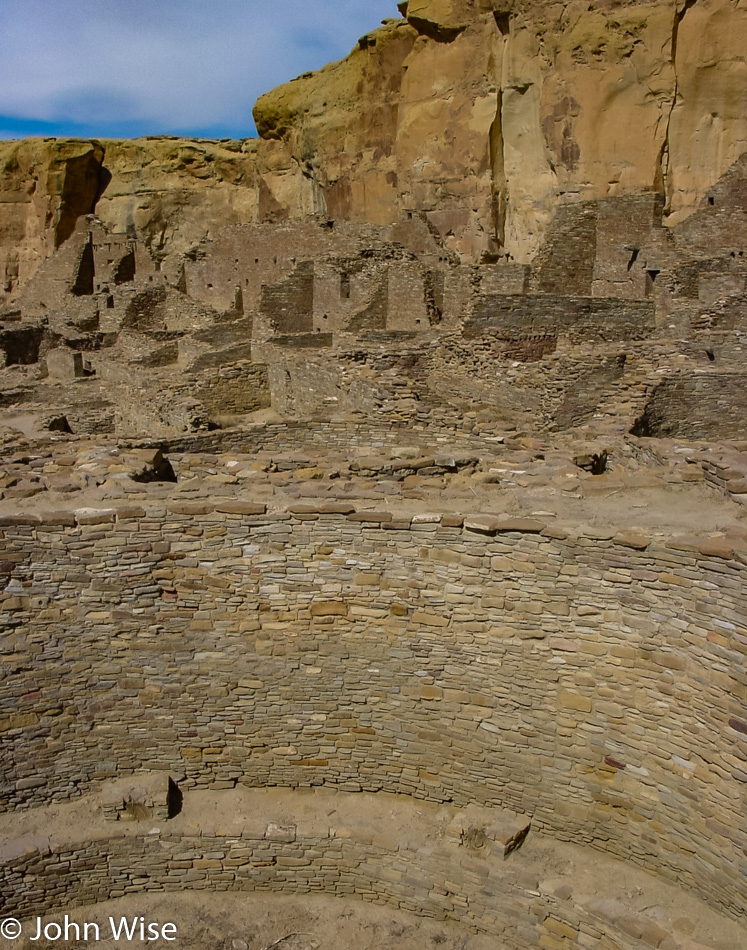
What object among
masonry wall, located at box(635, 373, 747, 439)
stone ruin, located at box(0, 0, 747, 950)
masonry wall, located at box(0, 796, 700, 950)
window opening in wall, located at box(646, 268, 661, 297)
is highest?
window opening in wall, located at box(646, 268, 661, 297)

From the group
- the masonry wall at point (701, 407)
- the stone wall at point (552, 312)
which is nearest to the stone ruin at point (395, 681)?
the masonry wall at point (701, 407)

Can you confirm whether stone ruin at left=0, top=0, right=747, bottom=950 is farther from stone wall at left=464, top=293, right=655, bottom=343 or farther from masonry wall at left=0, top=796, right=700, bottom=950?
stone wall at left=464, top=293, right=655, bottom=343

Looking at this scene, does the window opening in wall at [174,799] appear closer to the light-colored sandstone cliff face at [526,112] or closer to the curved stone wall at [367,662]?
the curved stone wall at [367,662]

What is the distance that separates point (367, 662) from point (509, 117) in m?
17.4

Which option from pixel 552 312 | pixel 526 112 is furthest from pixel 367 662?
pixel 526 112

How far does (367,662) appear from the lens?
6195 millimetres

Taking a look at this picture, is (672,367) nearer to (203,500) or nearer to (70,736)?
(203,500)

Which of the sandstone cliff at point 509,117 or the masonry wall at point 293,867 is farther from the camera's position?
the sandstone cliff at point 509,117

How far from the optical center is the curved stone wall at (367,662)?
5.45 m

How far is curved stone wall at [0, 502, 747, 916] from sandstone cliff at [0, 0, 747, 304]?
1493 centimetres

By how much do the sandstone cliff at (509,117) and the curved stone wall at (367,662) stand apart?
1493cm

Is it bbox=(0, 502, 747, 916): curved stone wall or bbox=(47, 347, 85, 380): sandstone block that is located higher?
bbox=(47, 347, 85, 380): sandstone block

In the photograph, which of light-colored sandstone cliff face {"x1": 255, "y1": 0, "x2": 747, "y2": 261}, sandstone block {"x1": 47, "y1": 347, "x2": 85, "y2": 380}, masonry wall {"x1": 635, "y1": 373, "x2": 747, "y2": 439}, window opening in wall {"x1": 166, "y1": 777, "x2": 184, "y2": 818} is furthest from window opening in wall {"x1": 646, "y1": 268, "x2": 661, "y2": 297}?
window opening in wall {"x1": 166, "y1": 777, "x2": 184, "y2": 818}

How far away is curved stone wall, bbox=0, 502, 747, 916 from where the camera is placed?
17.9ft
